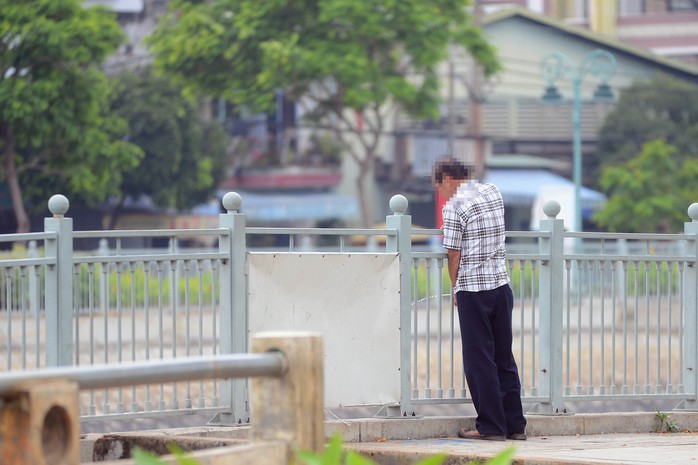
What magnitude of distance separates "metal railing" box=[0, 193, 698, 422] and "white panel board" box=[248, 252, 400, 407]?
0.09 metres

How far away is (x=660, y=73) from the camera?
47.7 meters

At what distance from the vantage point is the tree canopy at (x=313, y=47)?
3112cm

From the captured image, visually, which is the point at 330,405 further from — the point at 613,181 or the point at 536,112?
the point at 536,112

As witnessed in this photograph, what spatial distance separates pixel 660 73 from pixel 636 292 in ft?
134

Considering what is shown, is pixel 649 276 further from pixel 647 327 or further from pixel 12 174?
pixel 12 174

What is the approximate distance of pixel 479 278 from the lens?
23.6 feet

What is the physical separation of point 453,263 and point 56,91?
21243 millimetres

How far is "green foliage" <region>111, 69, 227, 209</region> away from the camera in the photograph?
35250 millimetres

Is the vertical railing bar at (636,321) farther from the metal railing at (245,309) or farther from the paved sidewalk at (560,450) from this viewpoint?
the paved sidewalk at (560,450)

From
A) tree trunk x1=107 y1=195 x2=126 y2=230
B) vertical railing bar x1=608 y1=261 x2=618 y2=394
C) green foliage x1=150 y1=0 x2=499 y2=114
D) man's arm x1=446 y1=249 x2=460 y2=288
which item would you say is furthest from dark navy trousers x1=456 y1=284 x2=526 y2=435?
tree trunk x1=107 y1=195 x2=126 y2=230

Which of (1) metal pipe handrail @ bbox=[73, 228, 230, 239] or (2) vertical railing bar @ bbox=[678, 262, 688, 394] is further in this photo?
(2) vertical railing bar @ bbox=[678, 262, 688, 394]

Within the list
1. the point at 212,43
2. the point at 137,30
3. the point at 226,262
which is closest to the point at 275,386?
the point at 226,262

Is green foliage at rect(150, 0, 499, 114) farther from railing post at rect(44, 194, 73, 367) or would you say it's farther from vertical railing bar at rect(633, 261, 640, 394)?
railing post at rect(44, 194, 73, 367)

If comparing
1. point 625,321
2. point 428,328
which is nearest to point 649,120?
point 625,321
